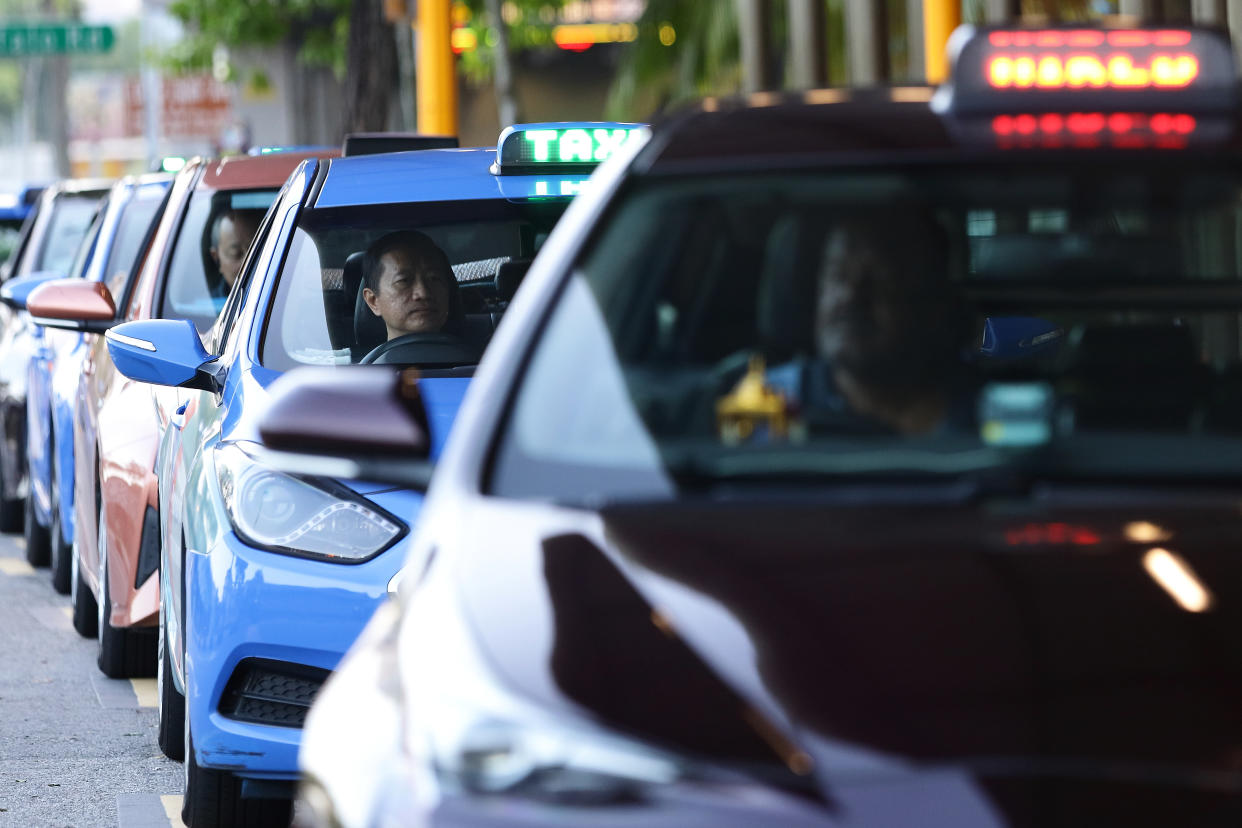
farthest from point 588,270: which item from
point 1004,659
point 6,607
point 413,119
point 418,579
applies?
point 413,119

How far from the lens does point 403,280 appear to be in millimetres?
6363

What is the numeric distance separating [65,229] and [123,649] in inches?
278

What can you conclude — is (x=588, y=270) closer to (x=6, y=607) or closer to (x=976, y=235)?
(x=976, y=235)

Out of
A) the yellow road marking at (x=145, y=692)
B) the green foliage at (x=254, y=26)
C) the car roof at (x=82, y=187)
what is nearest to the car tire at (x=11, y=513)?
the car roof at (x=82, y=187)

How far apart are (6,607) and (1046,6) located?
30.7ft

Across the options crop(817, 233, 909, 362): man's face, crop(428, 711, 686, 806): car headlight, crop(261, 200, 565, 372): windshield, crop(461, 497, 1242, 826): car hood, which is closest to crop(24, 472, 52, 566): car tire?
crop(261, 200, 565, 372): windshield

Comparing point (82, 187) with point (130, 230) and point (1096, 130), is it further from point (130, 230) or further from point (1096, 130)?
point (1096, 130)

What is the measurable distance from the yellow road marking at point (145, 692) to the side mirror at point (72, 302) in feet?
4.25

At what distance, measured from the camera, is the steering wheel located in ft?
20.3

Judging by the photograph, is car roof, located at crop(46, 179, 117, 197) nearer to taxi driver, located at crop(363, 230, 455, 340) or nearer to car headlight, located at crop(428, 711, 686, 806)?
taxi driver, located at crop(363, 230, 455, 340)

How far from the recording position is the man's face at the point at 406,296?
6340mm

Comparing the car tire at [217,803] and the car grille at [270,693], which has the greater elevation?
the car grille at [270,693]

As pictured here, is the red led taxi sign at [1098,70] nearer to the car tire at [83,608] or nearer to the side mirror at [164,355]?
the side mirror at [164,355]

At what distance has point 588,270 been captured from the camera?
357 centimetres
